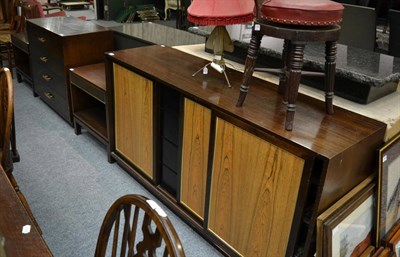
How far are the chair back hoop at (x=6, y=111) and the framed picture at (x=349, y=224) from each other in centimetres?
120

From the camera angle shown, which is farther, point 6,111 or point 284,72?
point 284,72

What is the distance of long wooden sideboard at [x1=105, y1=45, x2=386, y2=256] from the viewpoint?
1271mm

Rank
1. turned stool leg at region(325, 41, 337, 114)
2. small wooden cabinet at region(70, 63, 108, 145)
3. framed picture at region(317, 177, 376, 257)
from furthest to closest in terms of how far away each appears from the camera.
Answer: small wooden cabinet at region(70, 63, 108, 145)
turned stool leg at region(325, 41, 337, 114)
framed picture at region(317, 177, 376, 257)

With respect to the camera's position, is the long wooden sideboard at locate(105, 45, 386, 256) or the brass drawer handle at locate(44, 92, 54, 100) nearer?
the long wooden sideboard at locate(105, 45, 386, 256)

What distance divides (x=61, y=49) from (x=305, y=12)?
6.63 ft

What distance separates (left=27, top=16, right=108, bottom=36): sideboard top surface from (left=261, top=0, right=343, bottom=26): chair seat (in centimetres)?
186

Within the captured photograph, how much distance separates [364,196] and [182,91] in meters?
0.91

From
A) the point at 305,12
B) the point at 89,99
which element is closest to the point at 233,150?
the point at 305,12

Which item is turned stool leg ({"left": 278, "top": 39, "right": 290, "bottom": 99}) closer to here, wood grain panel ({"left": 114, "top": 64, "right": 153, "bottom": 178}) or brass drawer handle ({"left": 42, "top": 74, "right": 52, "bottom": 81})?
wood grain panel ({"left": 114, "top": 64, "right": 153, "bottom": 178})

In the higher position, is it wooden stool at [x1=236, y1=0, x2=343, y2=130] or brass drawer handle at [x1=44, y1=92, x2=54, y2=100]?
wooden stool at [x1=236, y1=0, x2=343, y2=130]

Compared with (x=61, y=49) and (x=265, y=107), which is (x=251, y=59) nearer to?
(x=265, y=107)

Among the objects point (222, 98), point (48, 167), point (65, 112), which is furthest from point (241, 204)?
point (65, 112)

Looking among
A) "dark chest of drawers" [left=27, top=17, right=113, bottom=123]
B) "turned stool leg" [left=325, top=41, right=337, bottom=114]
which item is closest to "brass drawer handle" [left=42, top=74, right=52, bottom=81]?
"dark chest of drawers" [left=27, top=17, right=113, bottom=123]

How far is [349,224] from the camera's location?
4.51 feet
